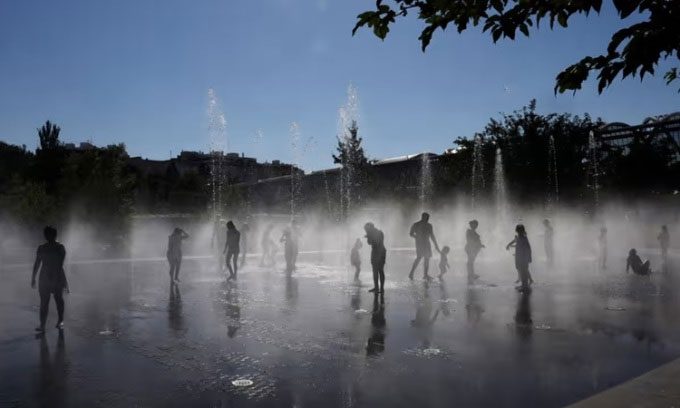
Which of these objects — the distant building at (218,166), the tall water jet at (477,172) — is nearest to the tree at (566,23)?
the tall water jet at (477,172)

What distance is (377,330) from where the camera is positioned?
27.5ft

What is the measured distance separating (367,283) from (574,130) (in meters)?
24.6

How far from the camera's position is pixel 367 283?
49.3 feet

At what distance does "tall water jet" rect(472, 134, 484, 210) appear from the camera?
1406 inches

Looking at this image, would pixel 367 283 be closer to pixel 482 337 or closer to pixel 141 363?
pixel 482 337

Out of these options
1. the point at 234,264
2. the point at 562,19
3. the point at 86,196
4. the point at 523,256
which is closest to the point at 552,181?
the point at 523,256

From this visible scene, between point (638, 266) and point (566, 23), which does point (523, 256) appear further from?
point (566, 23)

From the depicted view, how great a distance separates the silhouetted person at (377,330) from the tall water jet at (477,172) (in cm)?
2591

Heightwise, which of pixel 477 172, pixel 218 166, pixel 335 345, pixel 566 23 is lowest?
pixel 335 345

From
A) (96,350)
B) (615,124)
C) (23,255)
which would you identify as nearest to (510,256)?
(96,350)

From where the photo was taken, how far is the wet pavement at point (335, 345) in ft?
17.5

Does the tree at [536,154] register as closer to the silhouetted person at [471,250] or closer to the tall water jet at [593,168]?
the tall water jet at [593,168]

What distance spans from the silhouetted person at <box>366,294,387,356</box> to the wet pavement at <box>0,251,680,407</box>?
3 centimetres

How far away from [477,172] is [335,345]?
30.3 m
